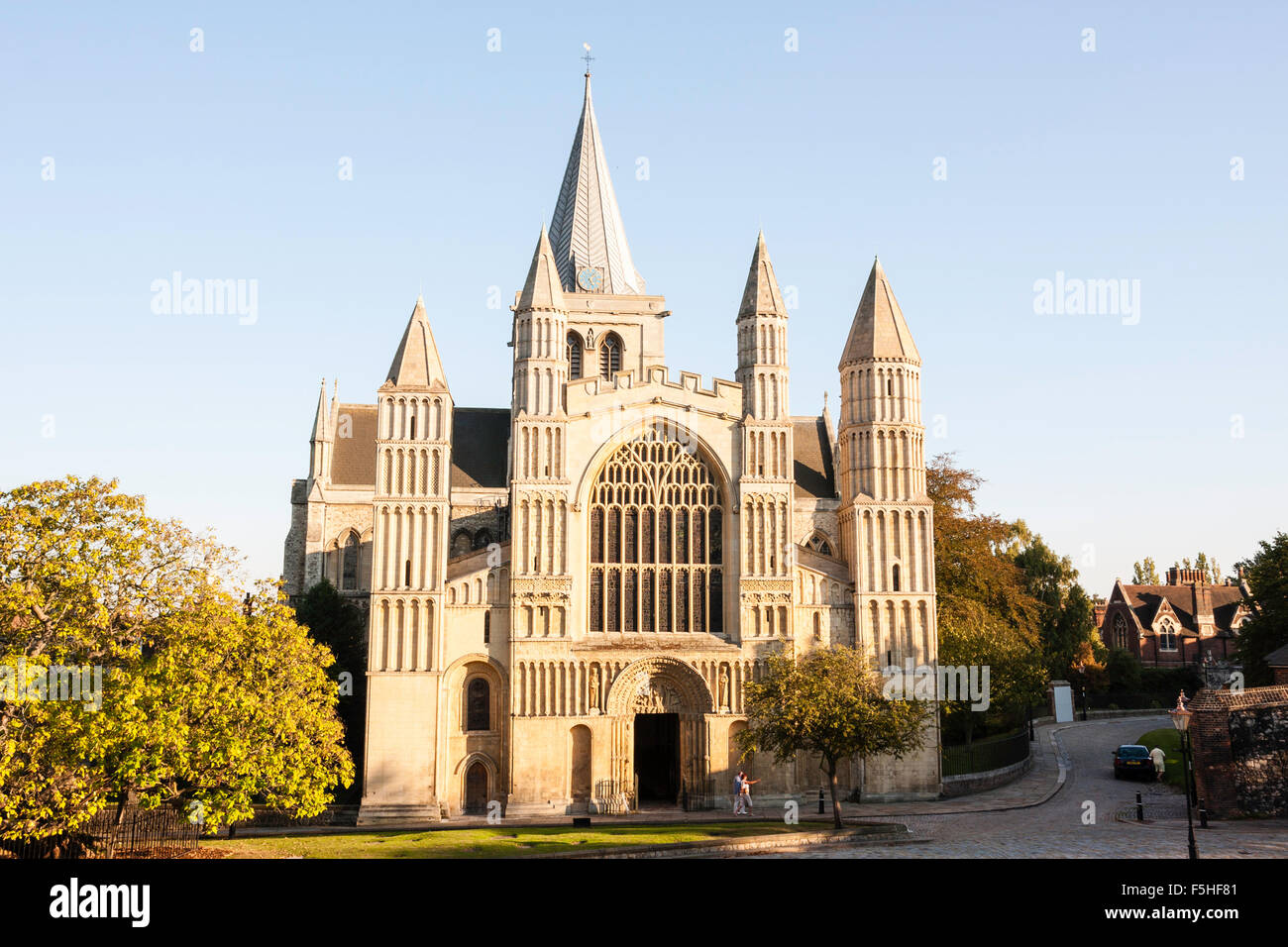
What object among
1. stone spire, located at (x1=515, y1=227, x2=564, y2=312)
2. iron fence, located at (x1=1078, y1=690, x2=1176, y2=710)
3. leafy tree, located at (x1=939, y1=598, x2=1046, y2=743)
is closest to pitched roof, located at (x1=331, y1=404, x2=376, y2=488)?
stone spire, located at (x1=515, y1=227, x2=564, y2=312)

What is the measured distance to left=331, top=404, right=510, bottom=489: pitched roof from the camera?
52781 millimetres

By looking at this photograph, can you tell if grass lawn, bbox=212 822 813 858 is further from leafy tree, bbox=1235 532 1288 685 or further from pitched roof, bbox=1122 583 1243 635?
pitched roof, bbox=1122 583 1243 635

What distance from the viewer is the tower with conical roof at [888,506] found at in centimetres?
4334

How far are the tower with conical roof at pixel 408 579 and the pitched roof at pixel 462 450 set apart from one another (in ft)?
27.7

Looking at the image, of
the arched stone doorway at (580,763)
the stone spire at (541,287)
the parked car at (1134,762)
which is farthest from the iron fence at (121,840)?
the parked car at (1134,762)

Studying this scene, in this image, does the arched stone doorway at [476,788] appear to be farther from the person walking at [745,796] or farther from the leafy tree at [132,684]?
the leafy tree at [132,684]

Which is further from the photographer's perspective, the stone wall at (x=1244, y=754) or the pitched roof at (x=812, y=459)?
the pitched roof at (x=812, y=459)

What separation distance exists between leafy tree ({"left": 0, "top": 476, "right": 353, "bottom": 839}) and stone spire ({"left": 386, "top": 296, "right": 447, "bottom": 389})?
50.3 feet

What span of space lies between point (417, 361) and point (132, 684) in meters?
20.9

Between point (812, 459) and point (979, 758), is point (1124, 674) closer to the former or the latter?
point (812, 459)

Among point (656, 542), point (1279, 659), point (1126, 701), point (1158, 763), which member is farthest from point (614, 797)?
point (1126, 701)

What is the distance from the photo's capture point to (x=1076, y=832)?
3284 cm

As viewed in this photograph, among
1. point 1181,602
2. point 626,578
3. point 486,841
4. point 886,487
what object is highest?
point 886,487
